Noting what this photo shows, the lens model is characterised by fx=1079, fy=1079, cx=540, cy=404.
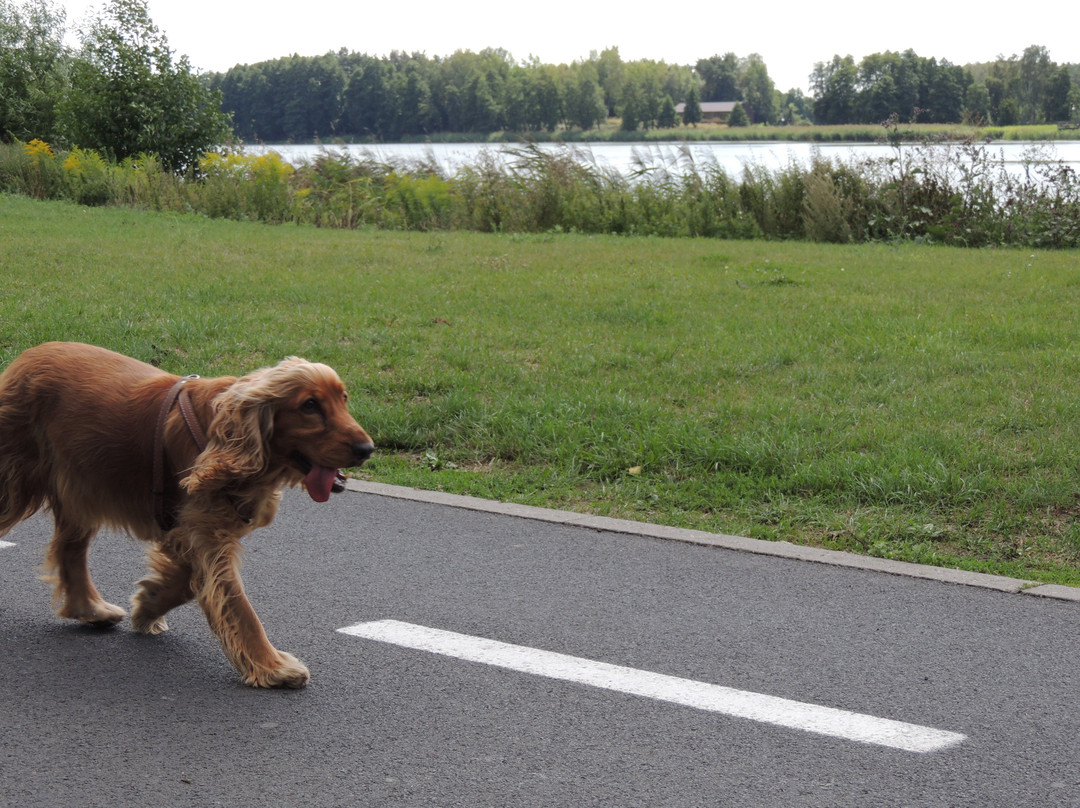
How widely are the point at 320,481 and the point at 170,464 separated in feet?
1.95

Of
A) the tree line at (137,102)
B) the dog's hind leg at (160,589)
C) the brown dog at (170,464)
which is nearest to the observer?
the brown dog at (170,464)

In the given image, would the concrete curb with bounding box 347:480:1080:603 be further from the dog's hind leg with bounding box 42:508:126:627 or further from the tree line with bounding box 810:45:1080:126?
the tree line with bounding box 810:45:1080:126

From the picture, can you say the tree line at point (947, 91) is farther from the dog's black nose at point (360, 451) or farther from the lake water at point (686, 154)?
the dog's black nose at point (360, 451)

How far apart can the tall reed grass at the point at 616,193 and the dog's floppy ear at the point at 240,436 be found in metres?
15.2

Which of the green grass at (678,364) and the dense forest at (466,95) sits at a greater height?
the dense forest at (466,95)

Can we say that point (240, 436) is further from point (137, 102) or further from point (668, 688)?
point (137, 102)

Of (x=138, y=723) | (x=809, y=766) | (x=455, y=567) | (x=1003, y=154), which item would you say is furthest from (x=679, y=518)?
(x=1003, y=154)

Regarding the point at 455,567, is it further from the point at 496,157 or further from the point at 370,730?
the point at 496,157

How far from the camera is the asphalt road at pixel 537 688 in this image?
303cm

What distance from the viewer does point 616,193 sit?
19.7 metres

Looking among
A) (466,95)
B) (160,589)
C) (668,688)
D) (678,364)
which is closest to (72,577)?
(160,589)

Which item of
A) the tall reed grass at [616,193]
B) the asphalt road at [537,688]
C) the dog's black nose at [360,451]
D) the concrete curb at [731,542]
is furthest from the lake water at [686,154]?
→ the dog's black nose at [360,451]

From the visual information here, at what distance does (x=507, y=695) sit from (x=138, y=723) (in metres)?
1.17

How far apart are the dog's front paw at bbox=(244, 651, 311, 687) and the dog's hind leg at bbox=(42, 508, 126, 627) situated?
86cm
